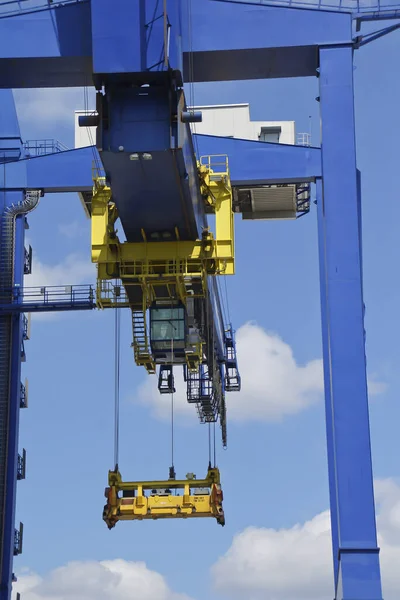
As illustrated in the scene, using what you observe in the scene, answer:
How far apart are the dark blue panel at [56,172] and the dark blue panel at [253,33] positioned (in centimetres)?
724

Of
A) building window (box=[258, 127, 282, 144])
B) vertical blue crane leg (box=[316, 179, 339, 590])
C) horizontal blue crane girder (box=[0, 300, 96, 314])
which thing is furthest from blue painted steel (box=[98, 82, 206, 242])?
building window (box=[258, 127, 282, 144])

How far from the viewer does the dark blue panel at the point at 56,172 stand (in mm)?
30969

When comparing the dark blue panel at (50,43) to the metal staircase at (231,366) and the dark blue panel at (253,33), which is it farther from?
the metal staircase at (231,366)

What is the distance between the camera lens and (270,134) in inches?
1486

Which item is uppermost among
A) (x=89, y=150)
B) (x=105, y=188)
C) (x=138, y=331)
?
(x=89, y=150)

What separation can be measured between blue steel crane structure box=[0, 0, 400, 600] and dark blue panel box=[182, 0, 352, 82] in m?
0.02

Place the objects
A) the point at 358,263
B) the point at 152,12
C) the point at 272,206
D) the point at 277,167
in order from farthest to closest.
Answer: the point at 272,206 → the point at 277,167 → the point at 358,263 → the point at 152,12

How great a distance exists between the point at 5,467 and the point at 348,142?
14295 mm

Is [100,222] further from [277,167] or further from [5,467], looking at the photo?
[5,467]

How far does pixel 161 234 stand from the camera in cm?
2444

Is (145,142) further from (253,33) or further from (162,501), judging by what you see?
(162,501)

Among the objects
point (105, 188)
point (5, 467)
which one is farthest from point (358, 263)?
point (5, 467)

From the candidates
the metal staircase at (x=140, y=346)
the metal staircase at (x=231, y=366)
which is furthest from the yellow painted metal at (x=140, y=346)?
the metal staircase at (x=231, y=366)

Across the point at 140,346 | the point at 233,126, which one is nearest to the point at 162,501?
the point at 140,346
